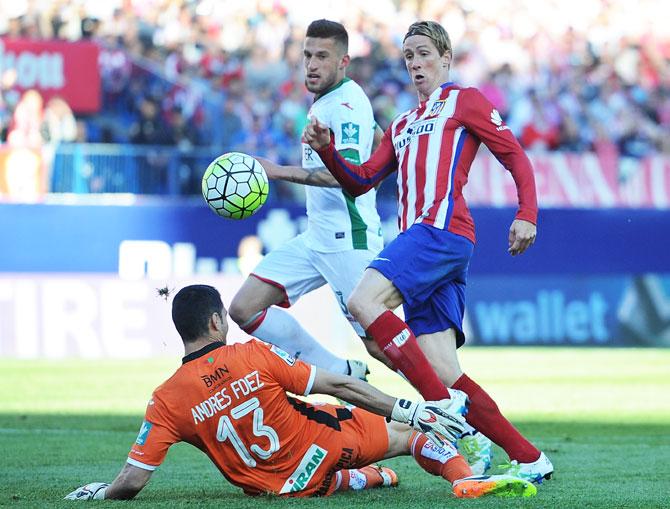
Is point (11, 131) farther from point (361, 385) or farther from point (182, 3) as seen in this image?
point (361, 385)

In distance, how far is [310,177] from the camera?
7.52 meters

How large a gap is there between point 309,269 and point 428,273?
211cm

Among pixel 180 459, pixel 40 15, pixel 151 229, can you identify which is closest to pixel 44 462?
pixel 180 459

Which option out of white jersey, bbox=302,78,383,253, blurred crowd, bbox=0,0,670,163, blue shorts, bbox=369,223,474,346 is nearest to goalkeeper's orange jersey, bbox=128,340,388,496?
blue shorts, bbox=369,223,474,346

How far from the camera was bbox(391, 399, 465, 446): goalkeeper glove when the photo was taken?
571cm

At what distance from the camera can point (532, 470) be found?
21.0 ft

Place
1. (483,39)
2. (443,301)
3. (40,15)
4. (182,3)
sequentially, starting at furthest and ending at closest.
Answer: (483,39), (182,3), (40,15), (443,301)

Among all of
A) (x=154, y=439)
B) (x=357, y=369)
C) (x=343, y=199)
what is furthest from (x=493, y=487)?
(x=343, y=199)

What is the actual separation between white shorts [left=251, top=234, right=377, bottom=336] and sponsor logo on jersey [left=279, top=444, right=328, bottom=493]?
2183mm

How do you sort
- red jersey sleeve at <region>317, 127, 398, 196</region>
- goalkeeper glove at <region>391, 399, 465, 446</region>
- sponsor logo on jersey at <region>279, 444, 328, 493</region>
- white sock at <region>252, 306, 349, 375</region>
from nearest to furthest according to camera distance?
goalkeeper glove at <region>391, 399, 465, 446</region>, sponsor logo on jersey at <region>279, 444, 328, 493</region>, red jersey sleeve at <region>317, 127, 398, 196</region>, white sock at <region>252, 306, 349, 375</region>

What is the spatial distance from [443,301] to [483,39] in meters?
18.8

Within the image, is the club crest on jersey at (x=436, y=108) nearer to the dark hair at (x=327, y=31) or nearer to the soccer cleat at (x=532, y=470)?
the dark hair at (x=327, y=31)

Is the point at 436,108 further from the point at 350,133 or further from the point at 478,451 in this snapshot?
the point at 478,451

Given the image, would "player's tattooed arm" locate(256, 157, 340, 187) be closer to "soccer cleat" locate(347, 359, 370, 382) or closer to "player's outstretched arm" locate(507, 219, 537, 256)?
"soccer cleat" locate(347, 359, 370, 382)
